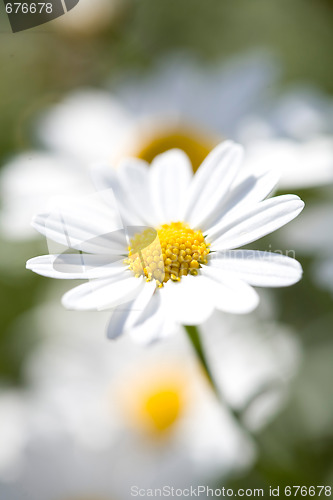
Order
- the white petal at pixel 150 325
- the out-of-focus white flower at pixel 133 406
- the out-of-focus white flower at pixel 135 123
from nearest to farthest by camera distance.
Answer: the white petal at pixel 150 325, the out-of-focus white flower at pixel 133 406, the out-of-focus white flower at pixel 135 123

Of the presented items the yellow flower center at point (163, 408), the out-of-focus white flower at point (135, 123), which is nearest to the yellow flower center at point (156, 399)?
the yellow flower center at point (163, 408)

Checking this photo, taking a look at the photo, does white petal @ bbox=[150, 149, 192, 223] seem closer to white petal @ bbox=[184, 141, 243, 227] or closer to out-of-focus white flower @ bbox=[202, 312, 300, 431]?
white petal @ bbox=[184, 141, 243, 227]

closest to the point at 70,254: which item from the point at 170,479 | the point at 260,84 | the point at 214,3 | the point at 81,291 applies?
the point at 81,291

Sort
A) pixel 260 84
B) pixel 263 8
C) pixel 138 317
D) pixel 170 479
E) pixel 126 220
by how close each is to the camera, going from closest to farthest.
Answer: pixel 138 317, pixel 126 220, pixel 170 479, pixel 260 84, pixel 263 8

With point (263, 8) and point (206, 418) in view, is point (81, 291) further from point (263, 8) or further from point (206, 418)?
point (263, 8)

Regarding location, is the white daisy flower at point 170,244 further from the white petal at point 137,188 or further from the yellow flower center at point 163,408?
Answer: the yellow flower center at point 163,408

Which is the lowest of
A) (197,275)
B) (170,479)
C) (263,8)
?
(170,479)

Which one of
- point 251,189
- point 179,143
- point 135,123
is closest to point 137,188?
point 251,189

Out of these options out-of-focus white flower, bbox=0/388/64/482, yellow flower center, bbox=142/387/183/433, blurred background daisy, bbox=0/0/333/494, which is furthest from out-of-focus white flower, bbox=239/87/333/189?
out-of-focus white flower, bbox=0/388/64/482

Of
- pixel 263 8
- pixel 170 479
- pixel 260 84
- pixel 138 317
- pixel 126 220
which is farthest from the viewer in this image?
pixel 263 8
